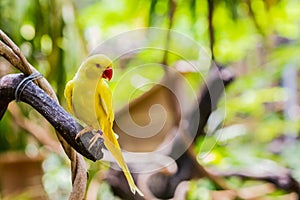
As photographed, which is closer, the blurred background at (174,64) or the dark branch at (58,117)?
the dark branch at (58,117)

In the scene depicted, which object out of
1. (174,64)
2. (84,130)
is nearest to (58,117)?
(84,130)

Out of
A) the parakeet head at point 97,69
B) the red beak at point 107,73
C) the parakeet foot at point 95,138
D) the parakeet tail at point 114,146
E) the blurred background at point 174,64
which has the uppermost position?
the parakeet head at point 97,69

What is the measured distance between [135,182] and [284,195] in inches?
13.5

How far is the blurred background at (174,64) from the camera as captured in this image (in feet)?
1.48

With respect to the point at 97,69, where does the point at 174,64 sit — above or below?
below

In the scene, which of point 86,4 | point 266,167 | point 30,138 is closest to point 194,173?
point 266,167

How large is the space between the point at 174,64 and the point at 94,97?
9.5 inches

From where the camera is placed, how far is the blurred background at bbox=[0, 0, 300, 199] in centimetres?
45

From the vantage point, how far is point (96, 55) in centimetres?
26

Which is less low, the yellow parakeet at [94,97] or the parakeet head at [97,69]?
the parakeet head at [97,69]

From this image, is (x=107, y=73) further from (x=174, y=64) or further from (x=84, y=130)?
(x=174, y=64)

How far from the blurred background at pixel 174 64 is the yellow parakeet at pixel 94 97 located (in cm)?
3

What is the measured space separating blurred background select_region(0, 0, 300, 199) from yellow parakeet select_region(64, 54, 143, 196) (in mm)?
30

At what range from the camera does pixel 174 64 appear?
484mm
